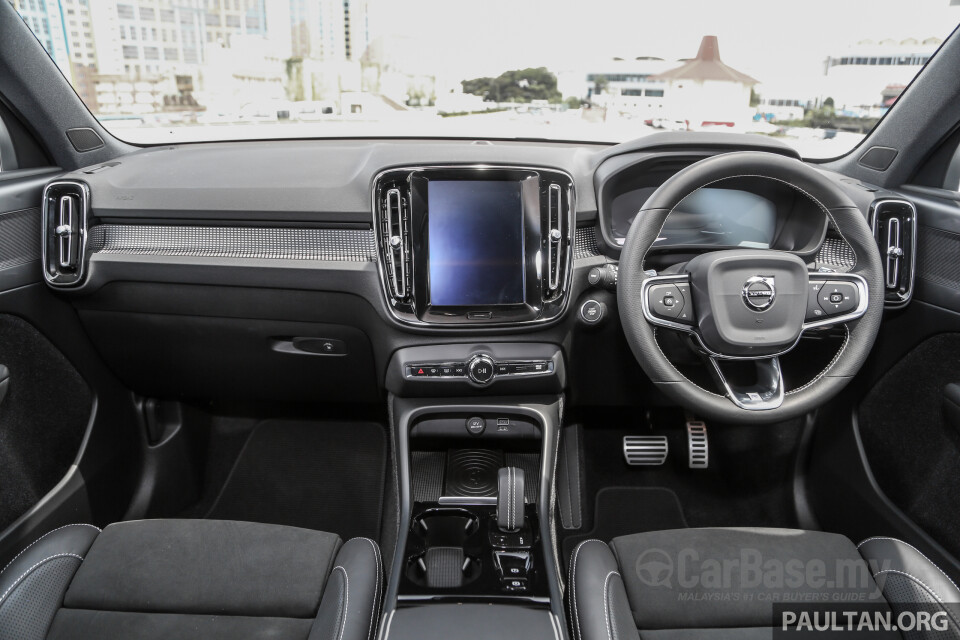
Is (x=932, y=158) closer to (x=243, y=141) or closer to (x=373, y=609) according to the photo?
(x=373, y=609)

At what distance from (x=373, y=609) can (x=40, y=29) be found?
2.10 metres

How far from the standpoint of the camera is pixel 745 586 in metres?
1.52

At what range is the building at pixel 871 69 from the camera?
6.90ft

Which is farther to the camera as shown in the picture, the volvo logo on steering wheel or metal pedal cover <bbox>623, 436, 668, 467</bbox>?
metal pedal cover <bbox>623, 436, 668, 467</bbox>

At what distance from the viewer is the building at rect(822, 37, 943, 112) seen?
2.10 meters

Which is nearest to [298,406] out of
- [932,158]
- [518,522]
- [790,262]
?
[518,522]

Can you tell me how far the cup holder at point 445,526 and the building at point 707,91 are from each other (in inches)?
58.4

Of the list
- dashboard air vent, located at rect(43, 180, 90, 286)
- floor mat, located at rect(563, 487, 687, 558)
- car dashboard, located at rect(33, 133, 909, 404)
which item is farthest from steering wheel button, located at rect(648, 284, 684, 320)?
dashboard air vent, located at rect(43, 180, 90, 286)

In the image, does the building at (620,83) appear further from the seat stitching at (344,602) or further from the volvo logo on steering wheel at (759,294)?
the seat stitching at (344,602)

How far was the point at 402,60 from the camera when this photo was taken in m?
2.33

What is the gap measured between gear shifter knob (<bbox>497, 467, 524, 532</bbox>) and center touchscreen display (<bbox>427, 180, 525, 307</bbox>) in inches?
22.2

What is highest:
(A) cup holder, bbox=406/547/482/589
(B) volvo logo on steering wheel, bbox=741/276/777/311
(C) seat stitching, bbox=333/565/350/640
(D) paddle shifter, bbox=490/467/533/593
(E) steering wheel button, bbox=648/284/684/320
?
(B) volvo logo on steering wheel, bbox=741/276/777/311

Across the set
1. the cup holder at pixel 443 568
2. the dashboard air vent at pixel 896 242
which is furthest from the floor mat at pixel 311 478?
the dashboard air vent at pixel 896 242

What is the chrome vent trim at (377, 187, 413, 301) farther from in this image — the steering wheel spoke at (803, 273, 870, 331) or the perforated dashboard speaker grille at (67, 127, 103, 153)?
the perforated dashboard speaker grille at (67, 127, 103, 153)
